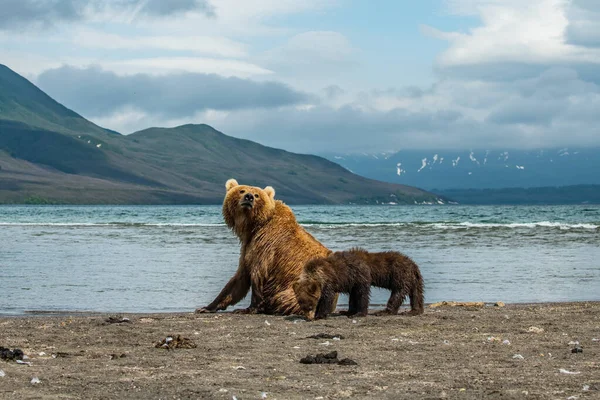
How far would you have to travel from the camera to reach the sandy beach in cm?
698

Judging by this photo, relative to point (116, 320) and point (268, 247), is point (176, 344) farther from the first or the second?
point (268, 247)

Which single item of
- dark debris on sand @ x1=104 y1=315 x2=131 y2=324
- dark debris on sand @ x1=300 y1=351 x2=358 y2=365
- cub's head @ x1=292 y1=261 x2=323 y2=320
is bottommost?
dark debris on sand @ x1=104 y1=315 x2=131 y2=324

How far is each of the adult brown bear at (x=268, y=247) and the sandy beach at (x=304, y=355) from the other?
16.7 inches

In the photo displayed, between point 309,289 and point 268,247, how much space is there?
43.6 inches

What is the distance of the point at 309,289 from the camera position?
38.8 feet

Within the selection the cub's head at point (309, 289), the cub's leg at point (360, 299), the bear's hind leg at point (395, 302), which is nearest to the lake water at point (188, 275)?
the bear's hind leg at point (395, 302)

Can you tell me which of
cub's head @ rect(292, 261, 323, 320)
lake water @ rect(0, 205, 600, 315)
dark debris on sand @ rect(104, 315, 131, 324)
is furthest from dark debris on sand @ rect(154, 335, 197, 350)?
lake water @ rect(0, 205, 600, 315)

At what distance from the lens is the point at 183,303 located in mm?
15203

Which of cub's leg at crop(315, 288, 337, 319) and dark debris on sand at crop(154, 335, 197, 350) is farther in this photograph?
cub's leg at crop(315, 288, 337, 319)

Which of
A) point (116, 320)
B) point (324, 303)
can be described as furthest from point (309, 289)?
point (116, 320)

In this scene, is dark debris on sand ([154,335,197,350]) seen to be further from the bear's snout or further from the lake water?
the lake water

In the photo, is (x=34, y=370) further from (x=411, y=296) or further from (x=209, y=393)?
(x=411, y=296)

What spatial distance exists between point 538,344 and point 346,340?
2.01 meters

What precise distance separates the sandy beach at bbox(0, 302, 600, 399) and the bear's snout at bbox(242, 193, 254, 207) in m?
1.54
